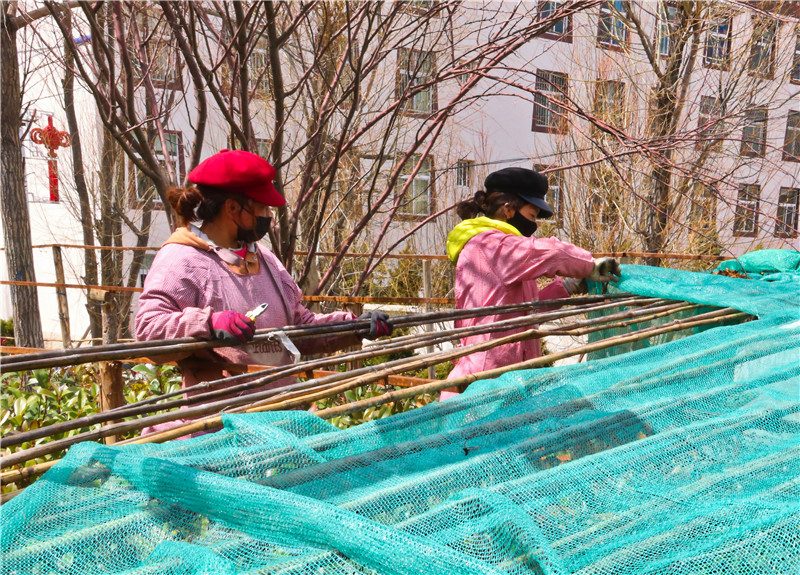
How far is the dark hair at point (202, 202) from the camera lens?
243 cm

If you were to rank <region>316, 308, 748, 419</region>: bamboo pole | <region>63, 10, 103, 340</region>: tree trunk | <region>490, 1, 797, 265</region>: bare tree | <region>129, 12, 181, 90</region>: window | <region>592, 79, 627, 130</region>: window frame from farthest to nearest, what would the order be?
<region>592, 79, 627, 130</region>: window frame → <region>490, 1, 797, 265</region>: bare tree → <region>63, 10, 103, 340</region>: tree trunk → <region>129, 12, 181, 90</region>: window → <region>316, 308, 748, 419</region>: bamboo pole

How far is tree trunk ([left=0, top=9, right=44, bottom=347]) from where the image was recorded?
21.5 ft

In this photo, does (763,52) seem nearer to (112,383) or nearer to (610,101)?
(610,101)

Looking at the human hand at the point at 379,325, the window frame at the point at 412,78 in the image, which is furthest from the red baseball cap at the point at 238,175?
the window frame at the point at 412,78

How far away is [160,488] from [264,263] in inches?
56.7

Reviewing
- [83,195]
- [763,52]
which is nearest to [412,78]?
[83,195]

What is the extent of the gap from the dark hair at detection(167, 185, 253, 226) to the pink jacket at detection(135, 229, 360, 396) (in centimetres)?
10

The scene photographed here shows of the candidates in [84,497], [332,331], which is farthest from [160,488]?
[332,331]

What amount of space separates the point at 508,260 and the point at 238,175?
3.30 ft

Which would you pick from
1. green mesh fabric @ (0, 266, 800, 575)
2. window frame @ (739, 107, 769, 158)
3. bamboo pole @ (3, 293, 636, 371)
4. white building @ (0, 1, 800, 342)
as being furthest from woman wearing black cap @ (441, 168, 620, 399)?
white building @ (0, 1, 800, 342)

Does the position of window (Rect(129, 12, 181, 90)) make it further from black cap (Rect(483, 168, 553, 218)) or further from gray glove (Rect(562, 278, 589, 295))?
gray glove (Rect(562, 278, 589, 295))

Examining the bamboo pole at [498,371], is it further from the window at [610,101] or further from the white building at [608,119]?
the window at [610,101]

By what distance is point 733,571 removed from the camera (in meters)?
1.02

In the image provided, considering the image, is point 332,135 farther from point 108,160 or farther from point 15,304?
point 15,304
